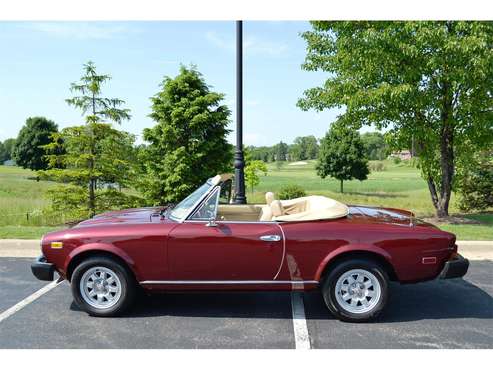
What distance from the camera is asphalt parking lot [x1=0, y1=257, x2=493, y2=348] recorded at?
12.7ft

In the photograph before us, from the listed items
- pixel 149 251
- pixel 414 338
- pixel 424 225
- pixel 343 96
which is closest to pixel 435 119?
pixel 343 96

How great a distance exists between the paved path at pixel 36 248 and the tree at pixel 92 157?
4506mm

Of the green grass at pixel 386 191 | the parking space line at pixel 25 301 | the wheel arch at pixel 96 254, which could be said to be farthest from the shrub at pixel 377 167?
the wheel arch at pixel 96 254

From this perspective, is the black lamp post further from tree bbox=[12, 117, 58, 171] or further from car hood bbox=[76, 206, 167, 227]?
tree bbox=[12, 117, 58, 171]

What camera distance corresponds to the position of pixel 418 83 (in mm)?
11203

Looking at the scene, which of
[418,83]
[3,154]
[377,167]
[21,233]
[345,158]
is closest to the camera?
[21,233]

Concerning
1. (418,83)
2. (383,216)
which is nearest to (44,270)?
(383,216)

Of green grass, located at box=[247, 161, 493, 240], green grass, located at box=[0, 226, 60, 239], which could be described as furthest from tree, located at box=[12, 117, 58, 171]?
green grass, located at box=[0, 226, 60, 239]

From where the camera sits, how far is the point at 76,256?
4461 mm

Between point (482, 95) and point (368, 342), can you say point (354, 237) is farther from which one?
point (482, 95)

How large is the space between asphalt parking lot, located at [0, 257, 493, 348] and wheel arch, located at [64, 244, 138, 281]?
0.50m

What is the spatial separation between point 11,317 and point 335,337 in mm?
3305

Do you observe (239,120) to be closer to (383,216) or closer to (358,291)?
(383,216)

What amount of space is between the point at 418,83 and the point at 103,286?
969 centimetres
